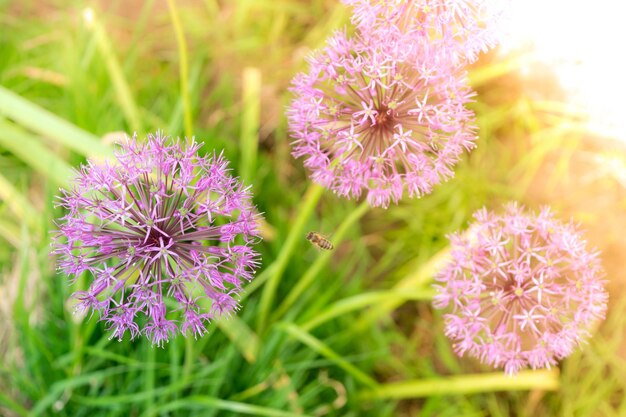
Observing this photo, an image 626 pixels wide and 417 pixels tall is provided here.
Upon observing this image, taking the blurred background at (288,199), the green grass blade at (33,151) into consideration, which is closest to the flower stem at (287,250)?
the blurred background at (288,199)

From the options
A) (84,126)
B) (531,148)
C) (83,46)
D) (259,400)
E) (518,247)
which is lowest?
(259,400)

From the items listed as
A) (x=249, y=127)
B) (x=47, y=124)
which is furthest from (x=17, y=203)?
(x=249, y=127)

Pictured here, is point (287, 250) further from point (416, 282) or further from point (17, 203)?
point (17, 203)

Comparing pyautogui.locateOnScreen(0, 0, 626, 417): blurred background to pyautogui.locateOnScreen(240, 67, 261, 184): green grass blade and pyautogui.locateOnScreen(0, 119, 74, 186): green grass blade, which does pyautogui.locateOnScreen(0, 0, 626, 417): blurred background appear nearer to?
pyautogui.locateOnScreen(240, 67, 261, 184): green grass blade

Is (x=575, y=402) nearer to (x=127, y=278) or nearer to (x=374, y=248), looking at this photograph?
(x=374, y=248)

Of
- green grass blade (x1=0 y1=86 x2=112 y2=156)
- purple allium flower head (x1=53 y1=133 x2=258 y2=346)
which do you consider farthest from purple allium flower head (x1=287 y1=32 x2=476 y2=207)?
green grass blade (x1=0 y1=86 x2=112 y2=156)

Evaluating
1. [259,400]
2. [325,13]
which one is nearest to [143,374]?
[259,400]
